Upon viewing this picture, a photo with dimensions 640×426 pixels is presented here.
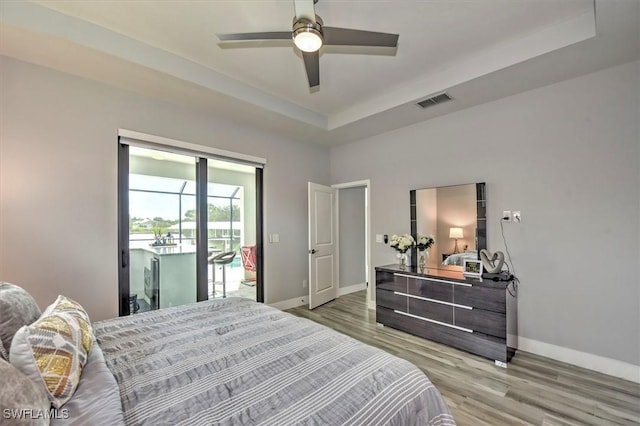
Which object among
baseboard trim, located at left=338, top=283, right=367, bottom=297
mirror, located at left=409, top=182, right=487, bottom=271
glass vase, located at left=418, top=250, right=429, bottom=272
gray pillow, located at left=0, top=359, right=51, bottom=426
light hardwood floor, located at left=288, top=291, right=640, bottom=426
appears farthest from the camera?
baseboard trim, located at left=338, top=283, right=367, bottom=297

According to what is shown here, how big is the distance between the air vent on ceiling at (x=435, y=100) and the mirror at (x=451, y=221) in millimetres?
1047

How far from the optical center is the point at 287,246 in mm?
4508

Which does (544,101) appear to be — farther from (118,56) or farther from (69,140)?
(69,140)

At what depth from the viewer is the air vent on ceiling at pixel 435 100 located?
3178 millimetres

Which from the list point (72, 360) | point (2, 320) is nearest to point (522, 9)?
point (72, 360)

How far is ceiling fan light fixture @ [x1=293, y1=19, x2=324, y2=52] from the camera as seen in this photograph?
5.70 ft

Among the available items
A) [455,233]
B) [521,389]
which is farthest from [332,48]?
[521,389]

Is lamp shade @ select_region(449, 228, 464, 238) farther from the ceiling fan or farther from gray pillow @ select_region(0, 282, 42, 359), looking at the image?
gray pillow @ select_region(0, 282, 42, 359)

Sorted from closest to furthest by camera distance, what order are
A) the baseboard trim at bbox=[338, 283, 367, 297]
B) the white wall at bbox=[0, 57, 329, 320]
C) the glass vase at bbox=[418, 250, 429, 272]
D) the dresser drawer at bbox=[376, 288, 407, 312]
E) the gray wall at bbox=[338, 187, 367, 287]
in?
the white wall at bbox=[0, 57, 329, 320]
the dresser drawer at bbox=[376, 288, 407, 312]
the glass vase at bbox=[418, 250, 429, 272]
the baseboard trim at bbox=[338, 283, 367, 297]
the gray wall at bbox=[338, 187, 367, 287]

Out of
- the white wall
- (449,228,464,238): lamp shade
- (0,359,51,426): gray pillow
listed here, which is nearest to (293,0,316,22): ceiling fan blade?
(0,359,51,426): gray pillow

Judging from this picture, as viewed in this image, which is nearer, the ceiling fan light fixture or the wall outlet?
the ceiling fan light fixture

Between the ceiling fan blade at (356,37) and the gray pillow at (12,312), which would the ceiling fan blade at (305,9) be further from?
the gray pillow at (12,312)

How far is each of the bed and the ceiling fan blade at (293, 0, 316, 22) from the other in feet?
6.38

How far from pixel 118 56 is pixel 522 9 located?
10.9 ft
